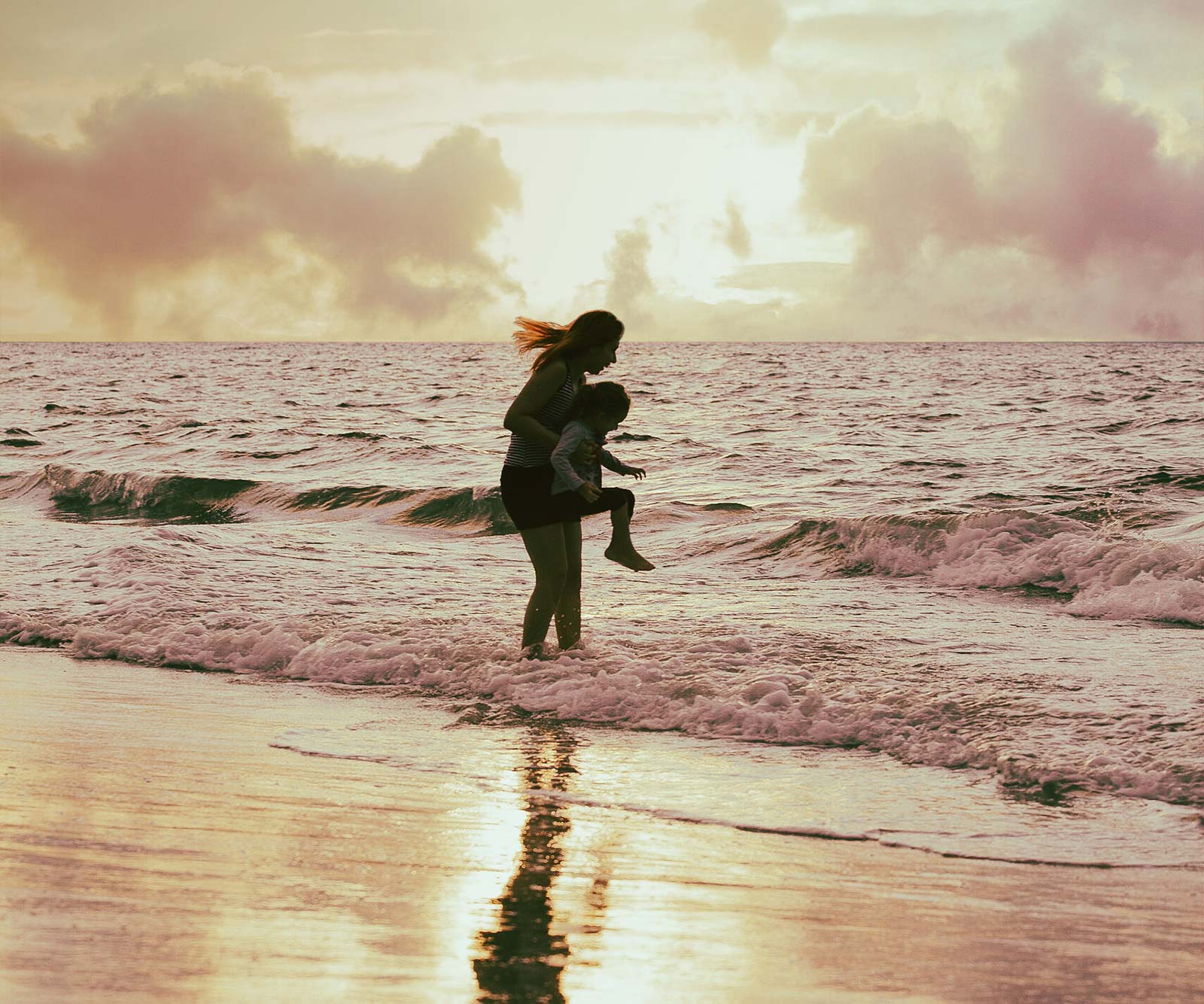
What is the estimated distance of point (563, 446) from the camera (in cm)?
614

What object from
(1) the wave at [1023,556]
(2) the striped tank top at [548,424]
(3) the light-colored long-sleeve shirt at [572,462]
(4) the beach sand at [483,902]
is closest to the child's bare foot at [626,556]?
(3) the light-colored long-sleeve shirt at [572,462]

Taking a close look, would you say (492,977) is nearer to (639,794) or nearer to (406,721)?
(639,794)

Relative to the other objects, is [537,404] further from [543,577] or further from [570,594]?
[570,594]

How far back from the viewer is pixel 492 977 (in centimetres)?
293

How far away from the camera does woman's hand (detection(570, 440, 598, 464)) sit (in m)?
6.18

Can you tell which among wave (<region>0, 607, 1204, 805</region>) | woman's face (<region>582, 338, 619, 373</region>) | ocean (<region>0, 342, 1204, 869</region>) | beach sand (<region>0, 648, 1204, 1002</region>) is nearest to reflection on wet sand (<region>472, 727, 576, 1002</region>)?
beach sand (<region>0, 648, 1204, 1002</region>)

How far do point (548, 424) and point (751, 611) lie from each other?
3240 millimetres

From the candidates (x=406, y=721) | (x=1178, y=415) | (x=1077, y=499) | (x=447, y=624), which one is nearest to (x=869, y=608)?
(x=447, y=624)

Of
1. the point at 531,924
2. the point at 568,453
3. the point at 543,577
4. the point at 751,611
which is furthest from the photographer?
the point at 751,611

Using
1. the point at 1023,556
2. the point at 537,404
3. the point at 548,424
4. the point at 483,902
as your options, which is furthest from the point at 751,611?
the point at 483,902

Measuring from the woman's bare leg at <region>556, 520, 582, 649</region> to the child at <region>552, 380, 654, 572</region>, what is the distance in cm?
15

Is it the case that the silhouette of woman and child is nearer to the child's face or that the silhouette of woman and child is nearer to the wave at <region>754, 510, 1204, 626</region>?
the child's face

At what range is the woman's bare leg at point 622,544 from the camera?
6.42 metres

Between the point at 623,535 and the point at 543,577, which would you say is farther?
the point at 543,577
